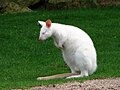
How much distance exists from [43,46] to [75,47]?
558cm

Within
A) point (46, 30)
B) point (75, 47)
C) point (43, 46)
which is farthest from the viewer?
point (43, 46)

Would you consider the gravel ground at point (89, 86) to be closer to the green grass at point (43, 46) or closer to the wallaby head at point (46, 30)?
the green grass at point (43, 46)

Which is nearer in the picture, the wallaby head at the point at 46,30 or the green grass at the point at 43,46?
the wallaby head at the point at 46,30

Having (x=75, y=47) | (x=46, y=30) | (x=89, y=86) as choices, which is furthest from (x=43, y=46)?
(x=89, y=86)

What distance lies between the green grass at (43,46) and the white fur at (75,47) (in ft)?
1.09

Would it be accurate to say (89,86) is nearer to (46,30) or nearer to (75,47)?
(75,47)

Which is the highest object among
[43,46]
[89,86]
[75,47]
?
[75,47]

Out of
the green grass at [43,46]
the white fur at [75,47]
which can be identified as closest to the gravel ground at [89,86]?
the green grass at [43,46]

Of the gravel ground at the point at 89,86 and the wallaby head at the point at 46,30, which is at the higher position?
the wallaby head at the point at 46,30

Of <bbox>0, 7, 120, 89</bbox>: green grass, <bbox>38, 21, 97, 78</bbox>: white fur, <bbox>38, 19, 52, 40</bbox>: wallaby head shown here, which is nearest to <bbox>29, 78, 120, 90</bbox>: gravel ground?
<bbox>0, 7, 120, 89</bbox>: green grass

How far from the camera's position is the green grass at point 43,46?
1151cm

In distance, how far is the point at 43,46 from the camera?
16.0m

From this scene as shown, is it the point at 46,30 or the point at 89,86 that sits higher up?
the point at 46,30

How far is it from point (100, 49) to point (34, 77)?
4817 millimetres
